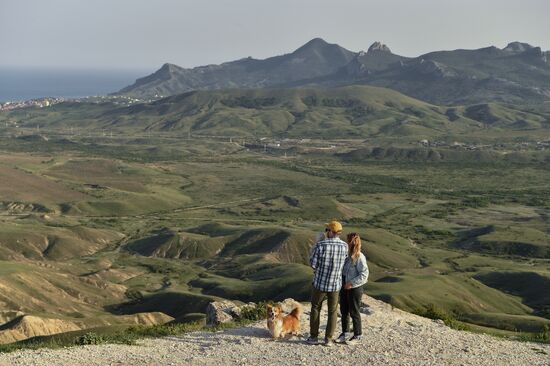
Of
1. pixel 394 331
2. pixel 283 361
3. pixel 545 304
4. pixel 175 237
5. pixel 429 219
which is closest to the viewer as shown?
pixel 283 361

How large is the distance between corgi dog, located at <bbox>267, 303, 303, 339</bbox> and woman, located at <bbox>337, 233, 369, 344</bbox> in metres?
1.48

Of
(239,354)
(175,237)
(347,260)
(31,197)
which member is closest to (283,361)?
(239,354)

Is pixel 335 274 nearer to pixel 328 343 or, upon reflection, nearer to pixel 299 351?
pixel 328 343

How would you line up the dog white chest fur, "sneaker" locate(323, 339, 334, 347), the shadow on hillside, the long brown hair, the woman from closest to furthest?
the long brown hair
the woman
"sneaker" locate(323, 339, 334, 347)
the dog white chest fur
the shadow on hillside

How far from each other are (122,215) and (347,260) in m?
144

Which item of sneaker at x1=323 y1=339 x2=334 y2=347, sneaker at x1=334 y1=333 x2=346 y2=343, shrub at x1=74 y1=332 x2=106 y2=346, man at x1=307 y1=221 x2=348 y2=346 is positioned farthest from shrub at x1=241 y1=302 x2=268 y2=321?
shrub at x1=74 y1=332 x2=106 y2=346

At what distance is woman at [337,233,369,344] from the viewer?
19969mm

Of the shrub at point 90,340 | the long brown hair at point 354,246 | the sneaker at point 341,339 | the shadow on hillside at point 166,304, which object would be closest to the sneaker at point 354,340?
the sneaker at point 341,339

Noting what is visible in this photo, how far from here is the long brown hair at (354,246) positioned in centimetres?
1984

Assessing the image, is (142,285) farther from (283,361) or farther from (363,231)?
(283,361)

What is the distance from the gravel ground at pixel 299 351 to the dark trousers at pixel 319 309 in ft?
1.67

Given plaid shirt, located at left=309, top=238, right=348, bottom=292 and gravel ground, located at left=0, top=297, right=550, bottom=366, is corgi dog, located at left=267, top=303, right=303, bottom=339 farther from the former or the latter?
plaid shirt, located at left=309, top=238, right=348, bottom=292

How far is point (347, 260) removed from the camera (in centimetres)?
2023

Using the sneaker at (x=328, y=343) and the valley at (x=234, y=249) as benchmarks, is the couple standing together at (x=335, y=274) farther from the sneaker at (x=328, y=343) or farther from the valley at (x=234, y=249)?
the valley at (x=234, y=249)
